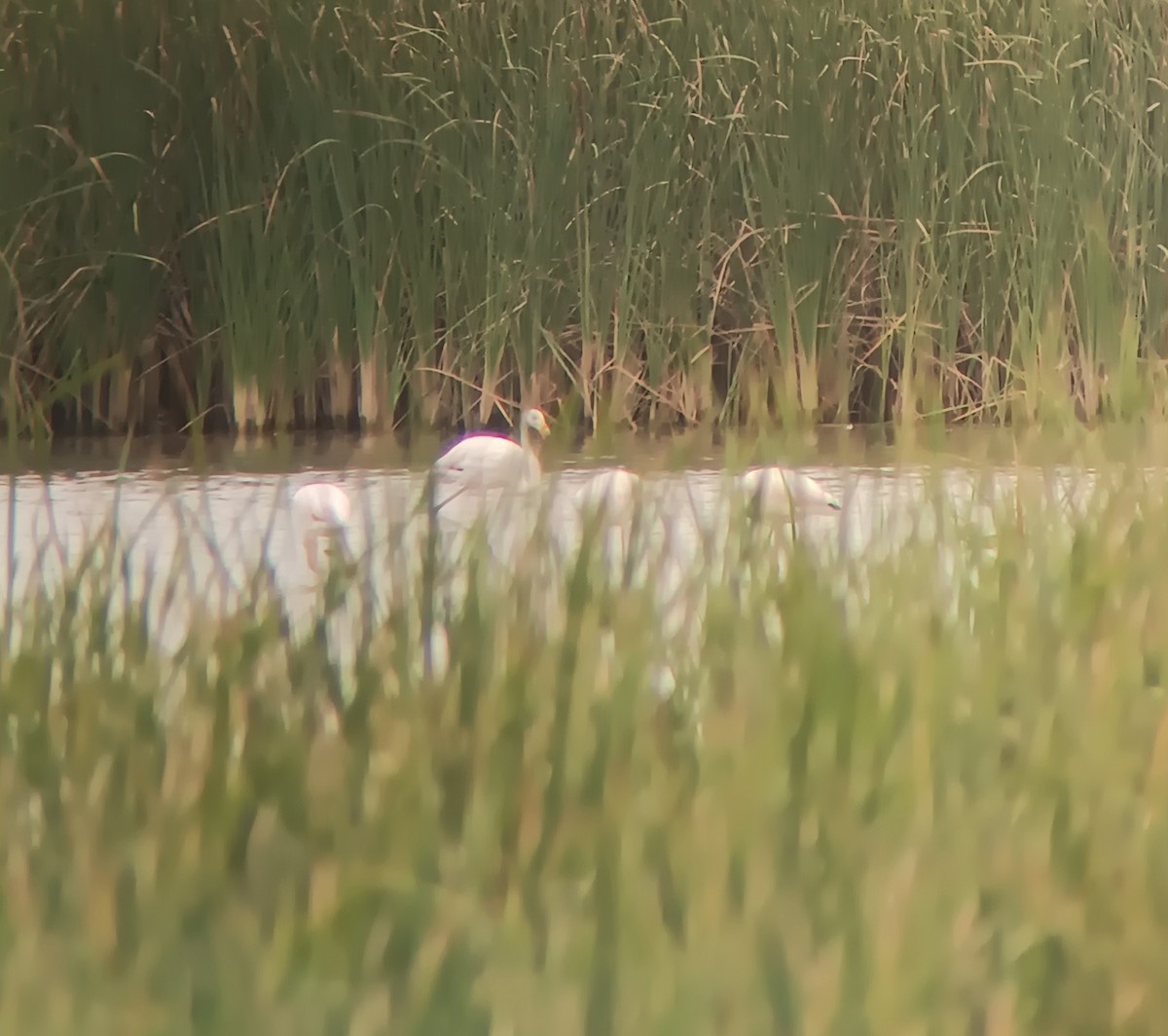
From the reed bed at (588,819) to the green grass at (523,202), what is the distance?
201cm

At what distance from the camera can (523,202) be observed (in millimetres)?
3332

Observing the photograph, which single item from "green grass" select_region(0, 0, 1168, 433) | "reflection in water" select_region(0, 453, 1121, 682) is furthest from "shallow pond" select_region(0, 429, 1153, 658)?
"green grass" select_region(0, 0, 1168, 433)

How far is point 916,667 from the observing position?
1.15m

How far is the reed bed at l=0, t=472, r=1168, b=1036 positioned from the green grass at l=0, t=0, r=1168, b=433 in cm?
201

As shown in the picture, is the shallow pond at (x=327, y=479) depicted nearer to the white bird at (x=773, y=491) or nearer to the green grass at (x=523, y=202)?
the white bird at (x=773, y=491)

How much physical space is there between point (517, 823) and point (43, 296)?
2.63 metres

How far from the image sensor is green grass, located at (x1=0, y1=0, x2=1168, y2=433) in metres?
3.25

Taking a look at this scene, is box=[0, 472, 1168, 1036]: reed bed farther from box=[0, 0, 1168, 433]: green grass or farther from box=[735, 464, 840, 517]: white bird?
box=[0, 0, 1168, 433]: green grass

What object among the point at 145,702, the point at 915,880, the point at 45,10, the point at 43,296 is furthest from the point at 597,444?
the point at 45,10

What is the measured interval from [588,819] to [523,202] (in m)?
2.54

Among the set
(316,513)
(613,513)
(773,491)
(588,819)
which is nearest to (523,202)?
(316,513)

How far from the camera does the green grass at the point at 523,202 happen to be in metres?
3.25

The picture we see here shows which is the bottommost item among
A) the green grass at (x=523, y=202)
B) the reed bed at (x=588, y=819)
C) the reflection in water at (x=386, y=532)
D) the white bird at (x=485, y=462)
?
the reed bed at (x=588, y=819)

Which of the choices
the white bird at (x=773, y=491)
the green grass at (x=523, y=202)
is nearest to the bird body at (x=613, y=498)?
the white bird at (x=773, y=491)
